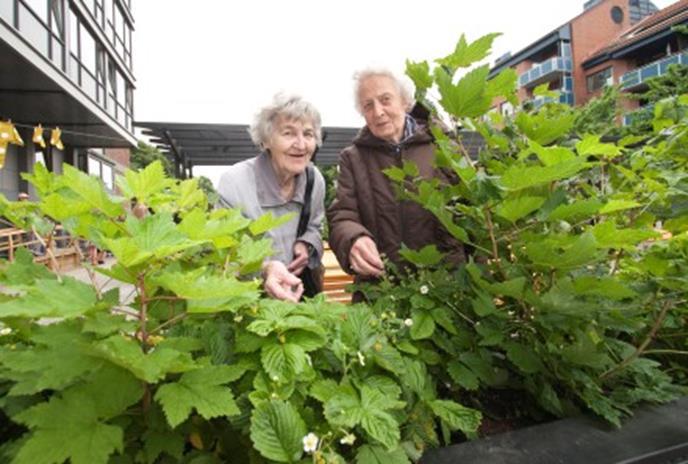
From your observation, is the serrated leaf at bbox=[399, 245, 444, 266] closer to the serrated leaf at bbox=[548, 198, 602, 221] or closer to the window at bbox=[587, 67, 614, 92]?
the serrated leaf at bbox=[548, 198, 602, 221]

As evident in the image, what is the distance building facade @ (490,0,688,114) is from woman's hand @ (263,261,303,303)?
80.6ft

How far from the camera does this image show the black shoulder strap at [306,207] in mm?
1987

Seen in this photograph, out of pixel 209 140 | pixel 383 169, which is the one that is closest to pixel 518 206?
pixel 383 169

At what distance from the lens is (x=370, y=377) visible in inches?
31.0

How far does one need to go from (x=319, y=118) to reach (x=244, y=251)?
1.32m

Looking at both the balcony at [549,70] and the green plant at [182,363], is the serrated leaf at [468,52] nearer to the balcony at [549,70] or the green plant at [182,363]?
the green plant at [182,363]

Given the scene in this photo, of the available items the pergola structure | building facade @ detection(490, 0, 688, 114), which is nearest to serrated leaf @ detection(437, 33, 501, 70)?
the pergola structure

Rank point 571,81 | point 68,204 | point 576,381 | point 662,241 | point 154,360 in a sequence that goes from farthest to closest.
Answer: point 571,81 < point 662,241 < point 576,381 < point 68,204 < point 154,360

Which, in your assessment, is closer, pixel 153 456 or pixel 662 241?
pixel 153 456

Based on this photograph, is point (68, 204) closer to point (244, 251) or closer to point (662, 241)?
point (244, 251)

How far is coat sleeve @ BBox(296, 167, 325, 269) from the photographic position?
1891mm

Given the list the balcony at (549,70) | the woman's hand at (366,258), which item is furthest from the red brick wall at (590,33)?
the woman's hand at (366,258)

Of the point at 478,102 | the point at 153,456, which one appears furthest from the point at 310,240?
the point at 153,456

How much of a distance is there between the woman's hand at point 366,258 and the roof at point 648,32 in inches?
1052
